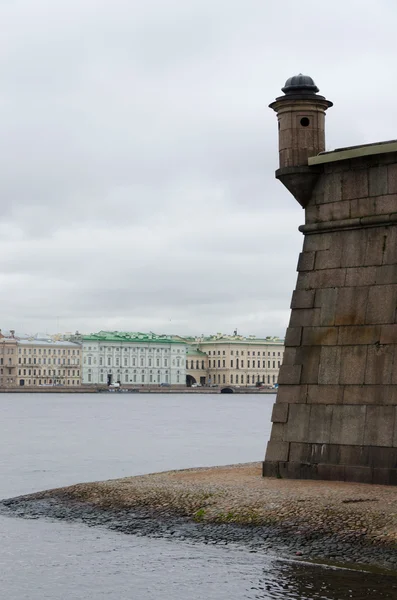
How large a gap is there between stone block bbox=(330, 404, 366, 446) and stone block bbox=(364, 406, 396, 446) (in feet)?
0.28

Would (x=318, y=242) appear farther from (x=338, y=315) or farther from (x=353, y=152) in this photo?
(x=353, y=152)

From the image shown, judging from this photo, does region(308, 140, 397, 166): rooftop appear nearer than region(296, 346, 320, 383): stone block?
Yes

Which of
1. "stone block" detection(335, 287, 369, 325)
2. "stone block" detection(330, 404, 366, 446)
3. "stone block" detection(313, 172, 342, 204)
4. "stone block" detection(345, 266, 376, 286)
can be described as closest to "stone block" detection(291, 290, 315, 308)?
"stone block" detection(335, 287, 369, 325)

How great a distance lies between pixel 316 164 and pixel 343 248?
1.22 meters

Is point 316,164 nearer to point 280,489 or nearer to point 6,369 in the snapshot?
point 280,489

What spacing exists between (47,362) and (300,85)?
5926 inches

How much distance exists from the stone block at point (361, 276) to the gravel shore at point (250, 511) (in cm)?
258

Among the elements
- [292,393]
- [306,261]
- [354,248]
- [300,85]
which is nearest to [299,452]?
[292,393]

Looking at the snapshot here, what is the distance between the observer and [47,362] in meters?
164

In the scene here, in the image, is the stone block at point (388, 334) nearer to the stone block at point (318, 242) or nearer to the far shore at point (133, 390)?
the stone block at point (318, 242)

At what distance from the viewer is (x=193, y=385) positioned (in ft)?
609

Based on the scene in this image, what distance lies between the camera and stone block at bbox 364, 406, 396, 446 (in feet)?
45.1

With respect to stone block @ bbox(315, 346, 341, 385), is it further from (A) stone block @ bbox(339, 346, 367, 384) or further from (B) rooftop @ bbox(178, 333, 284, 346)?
(B) rooftop @ bbox(178, 333, 284, 346)

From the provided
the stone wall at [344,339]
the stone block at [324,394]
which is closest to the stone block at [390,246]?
the stone wall at [344,339]
